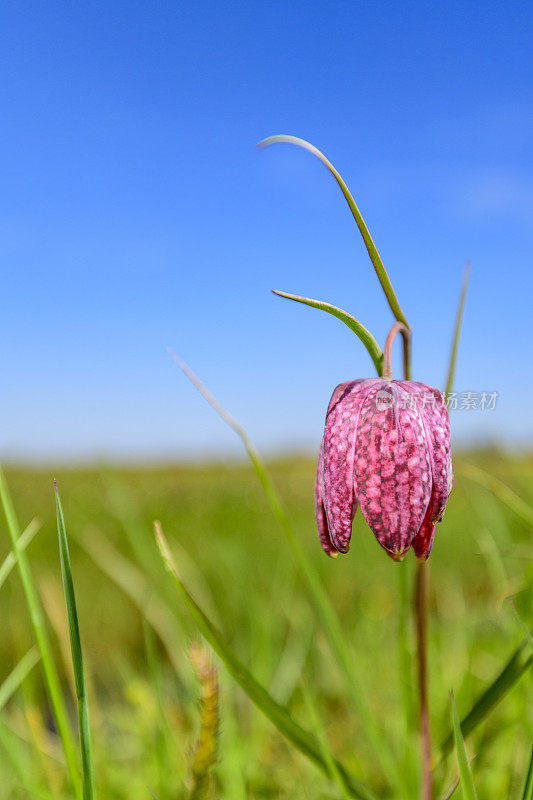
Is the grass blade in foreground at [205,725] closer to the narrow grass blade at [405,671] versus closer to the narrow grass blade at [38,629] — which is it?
the narrow grass blade at [38,629]

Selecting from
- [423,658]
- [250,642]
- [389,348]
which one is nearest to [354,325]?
[389,348]

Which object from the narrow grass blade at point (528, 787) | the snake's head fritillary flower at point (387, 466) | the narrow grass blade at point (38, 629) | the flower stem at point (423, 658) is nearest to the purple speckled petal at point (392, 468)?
the snake's head fritillary flower at point (387, 466)

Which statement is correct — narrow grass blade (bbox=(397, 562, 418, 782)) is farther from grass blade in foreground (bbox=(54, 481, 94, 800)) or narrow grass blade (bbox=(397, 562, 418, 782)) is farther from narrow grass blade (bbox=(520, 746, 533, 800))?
grass blade in foreground (bbox=(54, 481, 94, 800))

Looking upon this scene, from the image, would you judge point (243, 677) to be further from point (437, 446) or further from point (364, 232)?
point (364, 232)

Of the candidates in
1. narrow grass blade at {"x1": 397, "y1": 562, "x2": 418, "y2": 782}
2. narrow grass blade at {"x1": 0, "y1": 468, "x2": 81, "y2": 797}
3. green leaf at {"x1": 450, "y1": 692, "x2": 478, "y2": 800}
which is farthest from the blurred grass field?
green leaf at {"x1": 450, "y1": 692, "x2": 478, "y2": 800}

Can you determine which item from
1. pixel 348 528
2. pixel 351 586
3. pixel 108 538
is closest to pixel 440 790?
pixel 348 528

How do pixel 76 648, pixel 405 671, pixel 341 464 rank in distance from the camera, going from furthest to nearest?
pixel 405 671
pixel 341 464
pixel 76 648
